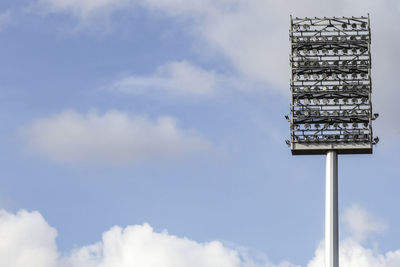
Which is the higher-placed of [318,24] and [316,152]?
[318,24]

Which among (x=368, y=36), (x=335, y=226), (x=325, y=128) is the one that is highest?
(x=368, y=36)

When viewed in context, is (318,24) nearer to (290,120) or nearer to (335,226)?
(290,120)

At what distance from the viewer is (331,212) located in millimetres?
149375

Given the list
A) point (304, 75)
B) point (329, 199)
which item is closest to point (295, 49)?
point (304, 75)

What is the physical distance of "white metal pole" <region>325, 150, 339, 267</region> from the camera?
483ft

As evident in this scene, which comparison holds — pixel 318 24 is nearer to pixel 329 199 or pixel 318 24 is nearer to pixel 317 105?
pixel 317 105

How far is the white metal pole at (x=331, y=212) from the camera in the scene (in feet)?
483

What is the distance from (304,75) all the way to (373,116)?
8.46 metres

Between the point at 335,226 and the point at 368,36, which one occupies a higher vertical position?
the point at 368,36

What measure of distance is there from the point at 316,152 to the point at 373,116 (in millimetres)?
7059

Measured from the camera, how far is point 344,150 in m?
150

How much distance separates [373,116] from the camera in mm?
149750

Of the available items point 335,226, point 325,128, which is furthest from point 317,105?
point 335,226

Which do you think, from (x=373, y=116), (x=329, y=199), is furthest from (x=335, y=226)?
(x=373, y=116)
